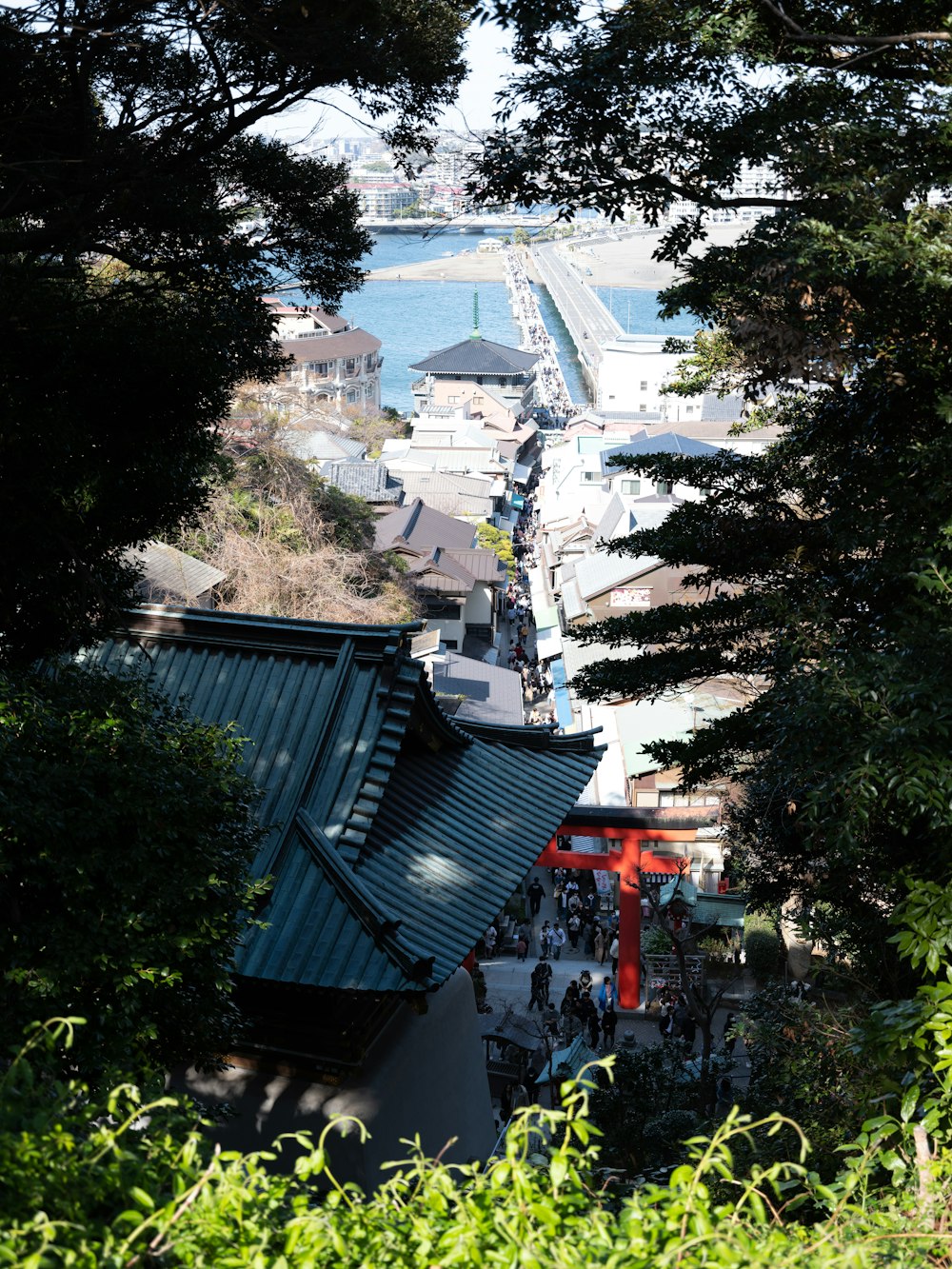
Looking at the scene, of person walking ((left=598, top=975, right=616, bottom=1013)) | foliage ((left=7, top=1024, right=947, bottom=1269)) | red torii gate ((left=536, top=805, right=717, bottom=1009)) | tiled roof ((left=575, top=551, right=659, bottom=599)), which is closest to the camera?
foliage ((left=7, top=1024, right=947, bottom=1269))

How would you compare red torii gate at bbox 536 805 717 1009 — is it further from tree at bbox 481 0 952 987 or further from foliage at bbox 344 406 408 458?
foliage at bbox 344 406 408 458

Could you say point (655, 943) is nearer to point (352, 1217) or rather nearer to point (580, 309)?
point (352, 1217)

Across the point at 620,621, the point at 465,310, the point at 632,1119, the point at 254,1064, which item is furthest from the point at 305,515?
the point at 465,310

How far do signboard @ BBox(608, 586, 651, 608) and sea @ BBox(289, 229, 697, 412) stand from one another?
62.9 meters

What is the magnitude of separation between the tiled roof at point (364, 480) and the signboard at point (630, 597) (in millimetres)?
11204

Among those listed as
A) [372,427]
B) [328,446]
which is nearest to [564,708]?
[328,446]

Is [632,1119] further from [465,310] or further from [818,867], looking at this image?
[465,310]

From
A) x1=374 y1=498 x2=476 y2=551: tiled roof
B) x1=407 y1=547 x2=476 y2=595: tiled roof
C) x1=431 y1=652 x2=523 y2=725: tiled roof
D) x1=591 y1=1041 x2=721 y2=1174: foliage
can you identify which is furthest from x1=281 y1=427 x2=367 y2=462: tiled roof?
x1=591 y1=1041 x2=721 y2=1174: foliage

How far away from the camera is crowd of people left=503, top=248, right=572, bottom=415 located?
87438mm

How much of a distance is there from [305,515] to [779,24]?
767 inches

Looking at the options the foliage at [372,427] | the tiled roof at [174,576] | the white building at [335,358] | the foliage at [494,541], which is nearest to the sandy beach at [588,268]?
the white building at [335,358]

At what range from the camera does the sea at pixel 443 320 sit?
109562 millimetres

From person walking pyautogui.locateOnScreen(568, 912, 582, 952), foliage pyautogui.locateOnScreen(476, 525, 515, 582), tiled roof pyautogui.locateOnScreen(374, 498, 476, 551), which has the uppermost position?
tiled roof pyautogui.locateOnScreen(374, 498, 476, 551)

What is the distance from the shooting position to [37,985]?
4.55 m
